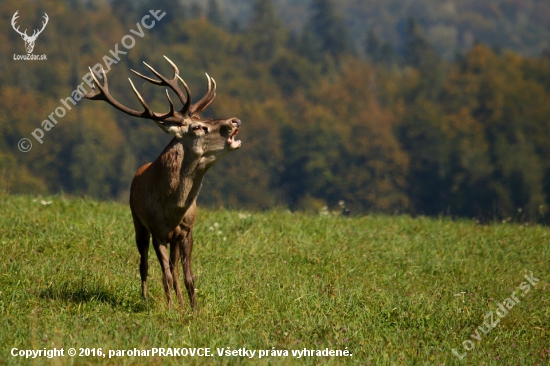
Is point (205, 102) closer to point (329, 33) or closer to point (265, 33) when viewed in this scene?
point (265, 33)

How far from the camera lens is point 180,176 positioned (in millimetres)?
8516

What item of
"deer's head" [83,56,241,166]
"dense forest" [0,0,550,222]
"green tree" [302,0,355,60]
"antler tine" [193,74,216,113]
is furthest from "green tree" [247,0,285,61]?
"deer's head" [83,56,241,166]

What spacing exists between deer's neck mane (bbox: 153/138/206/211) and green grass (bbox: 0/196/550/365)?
105 cm

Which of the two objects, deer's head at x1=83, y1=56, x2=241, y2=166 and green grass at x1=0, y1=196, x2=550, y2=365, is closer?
green grass at x1=0, y1=196, x2=550, y2=365

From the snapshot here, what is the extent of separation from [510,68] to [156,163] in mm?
82837

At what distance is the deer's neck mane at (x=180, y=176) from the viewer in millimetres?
8477

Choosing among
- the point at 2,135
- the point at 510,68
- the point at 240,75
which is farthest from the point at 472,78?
the point at 2,135

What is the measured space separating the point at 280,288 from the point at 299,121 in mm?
78151

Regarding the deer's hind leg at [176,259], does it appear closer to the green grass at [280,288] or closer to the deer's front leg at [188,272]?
the deer's front leg at [188,272]

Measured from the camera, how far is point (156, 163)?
875cm

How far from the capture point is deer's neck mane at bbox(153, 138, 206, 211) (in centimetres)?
848

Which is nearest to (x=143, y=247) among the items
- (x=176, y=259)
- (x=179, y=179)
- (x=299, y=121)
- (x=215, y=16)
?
(x=176, y=259)

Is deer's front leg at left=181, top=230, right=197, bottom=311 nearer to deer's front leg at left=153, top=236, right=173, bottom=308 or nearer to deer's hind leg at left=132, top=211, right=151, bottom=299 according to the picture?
deer's front leg at left=153, top=236, right=173, bottom=308

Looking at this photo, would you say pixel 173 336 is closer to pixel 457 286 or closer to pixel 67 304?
pixel 67 304
